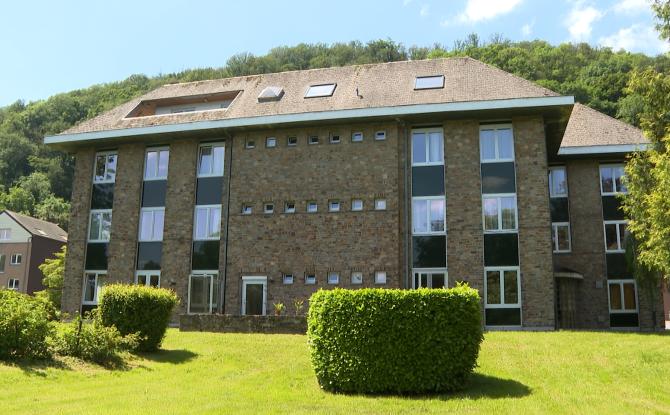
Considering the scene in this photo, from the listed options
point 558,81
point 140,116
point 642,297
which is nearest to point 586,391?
point 642,297

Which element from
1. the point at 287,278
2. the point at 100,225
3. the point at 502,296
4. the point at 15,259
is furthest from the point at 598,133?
the point at 15,259

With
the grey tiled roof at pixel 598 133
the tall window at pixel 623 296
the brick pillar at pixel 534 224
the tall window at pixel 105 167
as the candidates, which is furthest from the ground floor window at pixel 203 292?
the tall window at pixel 623 296

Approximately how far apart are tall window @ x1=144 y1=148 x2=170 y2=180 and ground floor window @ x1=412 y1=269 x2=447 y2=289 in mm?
11004

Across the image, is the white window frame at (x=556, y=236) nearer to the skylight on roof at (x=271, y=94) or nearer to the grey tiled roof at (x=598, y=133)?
the grey tiled roof at (x=598, y=133)

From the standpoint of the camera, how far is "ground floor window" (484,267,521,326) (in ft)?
69.4

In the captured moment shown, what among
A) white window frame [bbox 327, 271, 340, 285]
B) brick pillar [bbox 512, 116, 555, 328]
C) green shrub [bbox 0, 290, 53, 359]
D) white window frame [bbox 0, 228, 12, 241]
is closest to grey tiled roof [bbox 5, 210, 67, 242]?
white window frame [bbox 0, 228, 12, 241]

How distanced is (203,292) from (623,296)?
16860mm

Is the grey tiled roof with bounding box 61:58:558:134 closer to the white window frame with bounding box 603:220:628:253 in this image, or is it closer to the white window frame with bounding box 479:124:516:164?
the white window frame with bounding box 479:124:516:164

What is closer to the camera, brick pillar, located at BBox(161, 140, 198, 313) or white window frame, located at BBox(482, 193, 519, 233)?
white window frame, located at BBox(482, 193, 519, 233)

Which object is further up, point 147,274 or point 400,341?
point 147,274

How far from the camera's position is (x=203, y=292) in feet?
79.2

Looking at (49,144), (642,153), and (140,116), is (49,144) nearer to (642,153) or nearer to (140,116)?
(140,116)

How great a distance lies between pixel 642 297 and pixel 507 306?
7.54 m

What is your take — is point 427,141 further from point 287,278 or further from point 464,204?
point 287,278
